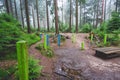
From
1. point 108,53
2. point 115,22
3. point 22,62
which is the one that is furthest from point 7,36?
point 115,22

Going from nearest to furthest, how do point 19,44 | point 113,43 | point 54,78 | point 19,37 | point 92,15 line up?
1. point 19,44
2. point 54,78
3. point 19,37
4. point 113,43
5. point 92,15

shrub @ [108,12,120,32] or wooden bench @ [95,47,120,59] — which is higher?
shrub @ [108,12,120,32]

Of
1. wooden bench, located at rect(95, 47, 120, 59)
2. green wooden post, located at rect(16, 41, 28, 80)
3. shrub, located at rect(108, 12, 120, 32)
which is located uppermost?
shrub, located at rect(108, 12, 120, 32)

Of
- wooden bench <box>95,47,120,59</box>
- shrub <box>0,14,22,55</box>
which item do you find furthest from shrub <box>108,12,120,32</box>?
shrub <box>0,14,22,55</box>

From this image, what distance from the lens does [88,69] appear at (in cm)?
589

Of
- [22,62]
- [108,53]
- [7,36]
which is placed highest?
[7,36]

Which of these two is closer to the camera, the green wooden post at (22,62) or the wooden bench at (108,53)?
the green wooden post at (22,62)

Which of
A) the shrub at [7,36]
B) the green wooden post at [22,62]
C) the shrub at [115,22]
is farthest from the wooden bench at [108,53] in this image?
the shrub at [115,22]

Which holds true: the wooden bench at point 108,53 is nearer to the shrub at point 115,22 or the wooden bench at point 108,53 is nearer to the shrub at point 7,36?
the shrub at point 7,36

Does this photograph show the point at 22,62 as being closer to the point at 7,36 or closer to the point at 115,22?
the point at 7,36

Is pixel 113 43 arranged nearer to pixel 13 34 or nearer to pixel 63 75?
pixel 63 75

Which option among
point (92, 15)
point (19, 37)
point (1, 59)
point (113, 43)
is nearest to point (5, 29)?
point (19, 37)

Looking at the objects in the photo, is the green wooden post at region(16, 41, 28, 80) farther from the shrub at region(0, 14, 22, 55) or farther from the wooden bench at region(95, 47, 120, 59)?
the wooden bench at region(95, 47, 120, 59)

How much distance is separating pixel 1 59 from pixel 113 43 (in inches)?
430
